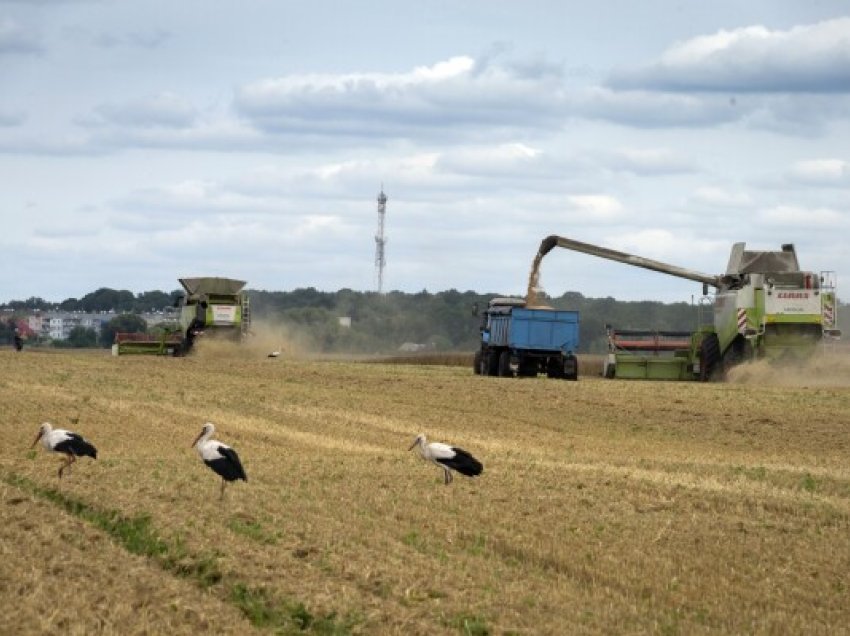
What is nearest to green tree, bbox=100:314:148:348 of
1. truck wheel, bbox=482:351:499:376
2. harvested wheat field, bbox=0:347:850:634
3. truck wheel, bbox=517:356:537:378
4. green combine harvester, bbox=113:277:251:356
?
green combine harvester, bbox=113:277:251:356

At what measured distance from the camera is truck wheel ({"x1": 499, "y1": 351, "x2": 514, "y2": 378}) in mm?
48031

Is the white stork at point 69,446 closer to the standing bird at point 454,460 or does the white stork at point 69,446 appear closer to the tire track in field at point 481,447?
the standing bird at point 454,460

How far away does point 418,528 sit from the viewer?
15.8 m

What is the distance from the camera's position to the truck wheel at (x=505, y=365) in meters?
48.0

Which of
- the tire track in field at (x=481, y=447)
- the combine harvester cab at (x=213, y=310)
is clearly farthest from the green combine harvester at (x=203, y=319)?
the tire track in field at (x=481, y=447)

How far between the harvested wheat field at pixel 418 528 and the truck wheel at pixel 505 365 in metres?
15.4

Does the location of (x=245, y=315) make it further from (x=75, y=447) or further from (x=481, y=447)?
(x=75, y=447)

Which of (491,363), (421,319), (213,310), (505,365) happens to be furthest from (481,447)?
(421,319)

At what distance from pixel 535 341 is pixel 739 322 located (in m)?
5.92

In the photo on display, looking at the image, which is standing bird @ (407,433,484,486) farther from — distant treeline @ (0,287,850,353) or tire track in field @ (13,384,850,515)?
distant treeline @ (0,287,850,353)

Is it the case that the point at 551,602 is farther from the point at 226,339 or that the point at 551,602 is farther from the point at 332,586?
the point at 226,339

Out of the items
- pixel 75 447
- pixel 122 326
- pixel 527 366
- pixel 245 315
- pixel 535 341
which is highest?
pixel 245 315

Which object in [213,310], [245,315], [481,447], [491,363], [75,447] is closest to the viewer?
[75,447]

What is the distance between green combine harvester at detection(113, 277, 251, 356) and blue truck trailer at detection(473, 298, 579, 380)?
796 inches
